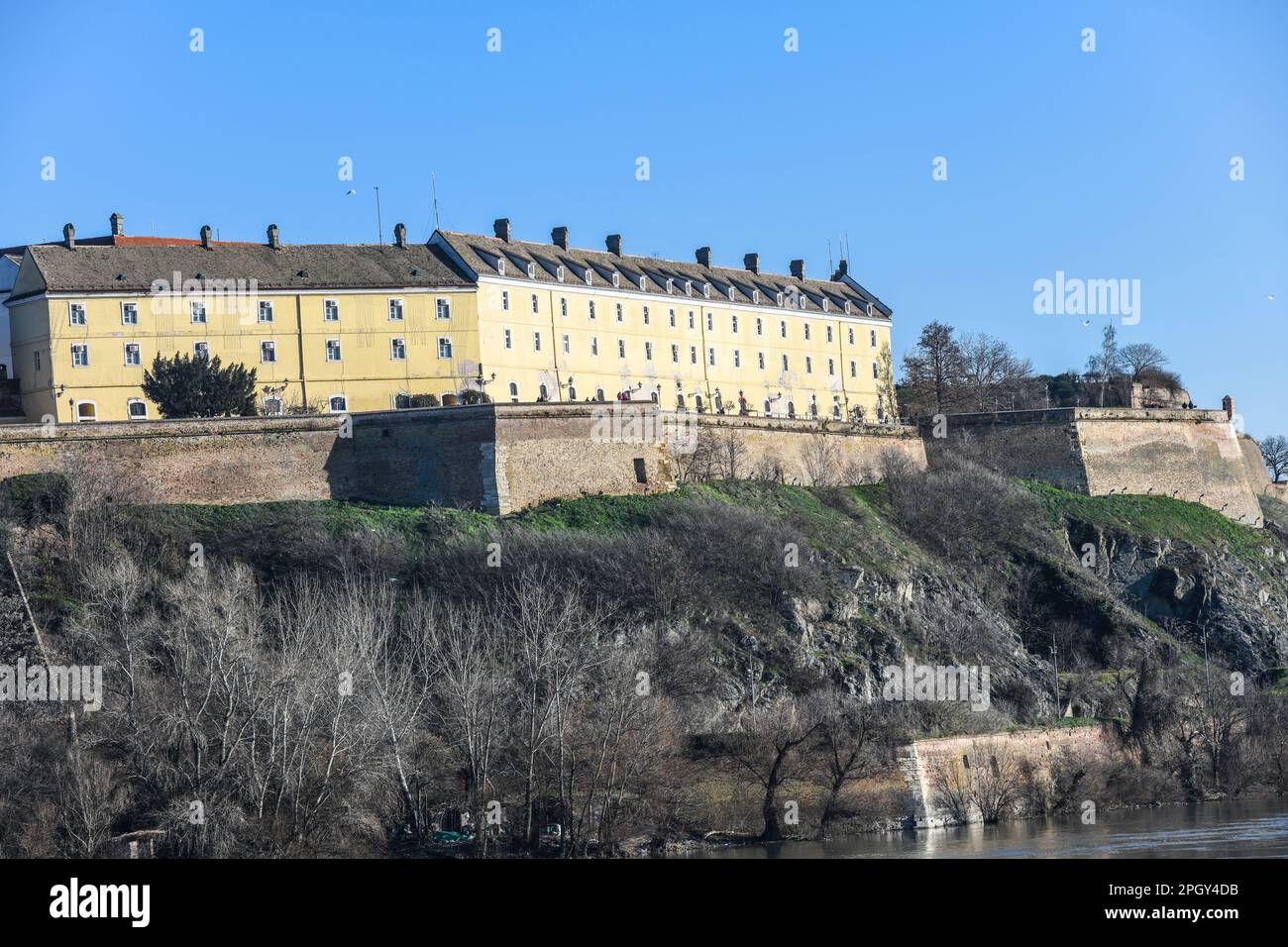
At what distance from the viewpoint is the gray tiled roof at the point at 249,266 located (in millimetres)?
59344

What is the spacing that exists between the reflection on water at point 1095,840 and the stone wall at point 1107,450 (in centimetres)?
2589

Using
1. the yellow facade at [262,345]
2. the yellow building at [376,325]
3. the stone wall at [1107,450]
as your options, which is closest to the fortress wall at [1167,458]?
the stone wall at [1107,450]

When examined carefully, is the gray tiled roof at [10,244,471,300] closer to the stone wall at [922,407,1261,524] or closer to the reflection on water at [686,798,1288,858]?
the stone wall at [922,407,1261,524]

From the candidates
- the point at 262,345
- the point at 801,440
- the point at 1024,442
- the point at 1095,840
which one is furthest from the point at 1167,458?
the point at 262,345

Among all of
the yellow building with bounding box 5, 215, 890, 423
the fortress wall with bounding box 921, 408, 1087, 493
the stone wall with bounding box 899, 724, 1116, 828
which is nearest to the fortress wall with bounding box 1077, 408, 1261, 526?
the fortress wall with bounding box 921, 408, 1087, 493

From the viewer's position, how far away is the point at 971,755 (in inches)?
1827

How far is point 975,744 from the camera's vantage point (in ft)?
153

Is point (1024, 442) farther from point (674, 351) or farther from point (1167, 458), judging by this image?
point (674, 351)

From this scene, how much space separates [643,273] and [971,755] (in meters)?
30.9

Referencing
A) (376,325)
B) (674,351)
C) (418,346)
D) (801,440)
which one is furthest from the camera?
(674,351)
